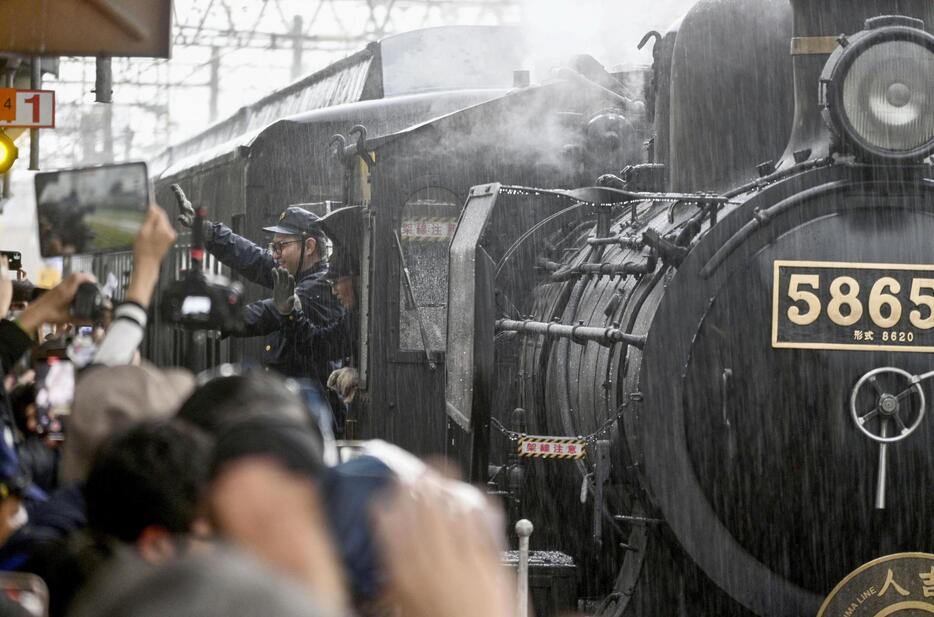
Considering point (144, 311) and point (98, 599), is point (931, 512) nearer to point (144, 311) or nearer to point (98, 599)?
point (144, 311)

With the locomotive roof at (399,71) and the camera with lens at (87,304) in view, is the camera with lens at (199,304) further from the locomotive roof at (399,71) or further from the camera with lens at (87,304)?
the locomotive roof at (399,71)

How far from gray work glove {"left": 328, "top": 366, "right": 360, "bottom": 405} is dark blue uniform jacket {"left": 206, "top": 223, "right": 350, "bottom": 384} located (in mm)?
68

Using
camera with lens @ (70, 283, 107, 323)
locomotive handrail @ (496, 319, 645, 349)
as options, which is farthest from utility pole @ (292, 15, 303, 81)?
camera with lens @ (70, 283, 107, 323)

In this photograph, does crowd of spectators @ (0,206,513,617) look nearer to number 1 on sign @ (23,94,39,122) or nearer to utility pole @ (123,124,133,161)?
number 1 on sign @ (23,94,39,122)

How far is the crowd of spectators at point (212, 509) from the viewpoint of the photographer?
1140 millimetres

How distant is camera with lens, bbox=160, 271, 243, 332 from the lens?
135 inches

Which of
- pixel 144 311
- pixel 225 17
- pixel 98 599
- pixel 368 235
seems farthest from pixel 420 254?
pixel 225 17

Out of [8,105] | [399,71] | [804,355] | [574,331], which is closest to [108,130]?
Result: [399,71]

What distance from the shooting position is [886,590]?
575 centimetres

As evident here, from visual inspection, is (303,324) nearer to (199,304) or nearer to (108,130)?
(199,304)

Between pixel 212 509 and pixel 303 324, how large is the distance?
666 centimetres

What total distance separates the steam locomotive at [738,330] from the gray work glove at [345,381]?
3.77ft

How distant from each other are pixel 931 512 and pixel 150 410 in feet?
13.3

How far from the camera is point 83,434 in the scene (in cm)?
267
